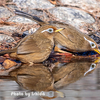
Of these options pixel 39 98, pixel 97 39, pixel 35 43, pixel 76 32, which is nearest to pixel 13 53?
pixel 35 43

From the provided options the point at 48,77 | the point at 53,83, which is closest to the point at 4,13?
the point at 48,77

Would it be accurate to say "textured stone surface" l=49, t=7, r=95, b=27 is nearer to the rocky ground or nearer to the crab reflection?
Result: the rocky ground

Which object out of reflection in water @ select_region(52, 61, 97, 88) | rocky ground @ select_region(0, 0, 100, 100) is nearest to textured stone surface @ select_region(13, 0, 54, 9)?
rocky ground @ select_region(0, 0, 100, 100)

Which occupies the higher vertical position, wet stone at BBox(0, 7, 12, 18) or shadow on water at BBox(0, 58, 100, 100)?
wet stone at BBox(0, 7, 12, 18)

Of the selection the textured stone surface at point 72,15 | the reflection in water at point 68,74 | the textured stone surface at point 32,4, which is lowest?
the reflection in water at point 68,74

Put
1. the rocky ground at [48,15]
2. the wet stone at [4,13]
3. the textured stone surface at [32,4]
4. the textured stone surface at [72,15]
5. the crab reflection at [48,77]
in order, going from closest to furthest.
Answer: the crab reflection at [48,77] → the rocky ground at [48,15] → the wet stone at [4,13] → the textured stone surface at [72,15] → the textured stone surface at [32,4]

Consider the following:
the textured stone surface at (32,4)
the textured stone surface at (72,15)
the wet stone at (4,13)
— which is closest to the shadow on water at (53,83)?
the textured stone surface at (72,15)

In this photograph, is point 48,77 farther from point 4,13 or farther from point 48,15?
point 4,13

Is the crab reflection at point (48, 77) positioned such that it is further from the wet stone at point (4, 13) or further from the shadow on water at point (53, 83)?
the wet stone at point (4, 13)
